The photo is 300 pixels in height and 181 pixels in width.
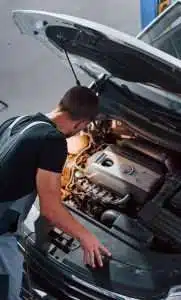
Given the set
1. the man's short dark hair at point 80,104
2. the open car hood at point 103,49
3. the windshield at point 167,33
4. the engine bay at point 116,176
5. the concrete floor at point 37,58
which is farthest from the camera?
the concrete floor at point 37,58

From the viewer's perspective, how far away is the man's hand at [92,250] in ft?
7.25

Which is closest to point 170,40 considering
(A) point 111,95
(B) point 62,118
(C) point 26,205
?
(A) point 111,95

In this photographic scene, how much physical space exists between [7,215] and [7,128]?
0.38 metres

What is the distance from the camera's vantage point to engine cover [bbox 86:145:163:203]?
104 inches

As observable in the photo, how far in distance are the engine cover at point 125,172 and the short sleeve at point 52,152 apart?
561 mm

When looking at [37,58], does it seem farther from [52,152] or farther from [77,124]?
[52,152]

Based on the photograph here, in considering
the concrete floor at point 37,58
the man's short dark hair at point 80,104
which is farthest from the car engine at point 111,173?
the concrete floor at point 37,58

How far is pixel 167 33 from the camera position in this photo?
11.0 ft

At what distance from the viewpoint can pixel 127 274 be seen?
2.22m

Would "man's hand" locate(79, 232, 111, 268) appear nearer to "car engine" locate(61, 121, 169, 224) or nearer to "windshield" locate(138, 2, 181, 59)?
"car engine" locate(61, 121, 169, 224)

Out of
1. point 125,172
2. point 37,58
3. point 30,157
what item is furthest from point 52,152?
point 37,58

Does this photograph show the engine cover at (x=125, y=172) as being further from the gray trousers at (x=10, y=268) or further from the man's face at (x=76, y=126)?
the gray trousers at (x=10, y=268)

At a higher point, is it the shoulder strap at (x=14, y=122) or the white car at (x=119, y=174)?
the shoulder strap at (x=14, y=122)

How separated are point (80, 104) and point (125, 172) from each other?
62cm
